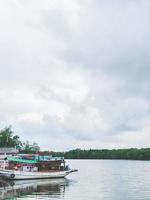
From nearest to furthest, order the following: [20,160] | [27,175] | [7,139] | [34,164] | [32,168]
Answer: [27,175] → [20,160] → [32,168] → [34,164] → [7,139]

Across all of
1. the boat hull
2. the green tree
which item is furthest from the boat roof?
the green tree

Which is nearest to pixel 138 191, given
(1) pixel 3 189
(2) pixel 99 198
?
(2) pixel 99 198

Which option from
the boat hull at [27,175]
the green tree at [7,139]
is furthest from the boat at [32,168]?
the green tree at [7,139]

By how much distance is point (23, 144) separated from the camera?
163375mm

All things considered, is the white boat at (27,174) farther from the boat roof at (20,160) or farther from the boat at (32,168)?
the boat roof at (20,160)

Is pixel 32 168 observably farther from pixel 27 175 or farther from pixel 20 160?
pixel 27 175

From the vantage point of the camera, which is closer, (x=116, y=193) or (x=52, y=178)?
(x=116, y=193)

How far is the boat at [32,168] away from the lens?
82750mm

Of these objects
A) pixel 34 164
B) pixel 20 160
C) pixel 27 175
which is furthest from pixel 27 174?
pixel 34 164

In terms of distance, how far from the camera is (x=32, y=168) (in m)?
88.1

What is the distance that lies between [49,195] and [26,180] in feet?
77.3

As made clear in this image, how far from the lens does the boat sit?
271 feet

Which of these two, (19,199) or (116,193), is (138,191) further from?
(19,199)

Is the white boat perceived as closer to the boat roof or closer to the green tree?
the boat roof
